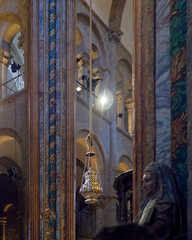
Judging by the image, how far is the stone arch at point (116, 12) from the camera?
1495 cm

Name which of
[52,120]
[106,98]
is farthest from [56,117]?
[106,98]

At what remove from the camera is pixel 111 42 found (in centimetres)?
1503

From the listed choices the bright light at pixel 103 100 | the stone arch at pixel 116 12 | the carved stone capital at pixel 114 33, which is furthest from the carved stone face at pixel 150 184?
the stone arch at pixel 116 12

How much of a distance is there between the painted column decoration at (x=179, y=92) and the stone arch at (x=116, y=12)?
37.6ft

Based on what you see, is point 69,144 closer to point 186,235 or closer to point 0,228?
point 0,228

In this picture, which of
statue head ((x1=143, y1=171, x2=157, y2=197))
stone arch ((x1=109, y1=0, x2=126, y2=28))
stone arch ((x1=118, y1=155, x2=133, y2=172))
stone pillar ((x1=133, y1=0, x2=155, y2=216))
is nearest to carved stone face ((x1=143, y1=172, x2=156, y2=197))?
statue head ((x1=143, y1=171, x2=157, y2=197))

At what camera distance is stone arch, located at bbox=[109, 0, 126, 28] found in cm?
1495

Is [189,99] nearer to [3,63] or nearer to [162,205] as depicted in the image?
[162,205]

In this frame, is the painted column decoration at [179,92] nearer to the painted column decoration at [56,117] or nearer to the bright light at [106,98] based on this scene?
the painted column decoration at [56,117]

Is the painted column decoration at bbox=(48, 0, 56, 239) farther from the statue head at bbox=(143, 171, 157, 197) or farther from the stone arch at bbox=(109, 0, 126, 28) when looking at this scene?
the statue head at bbox=(143, 171, 157, 197)

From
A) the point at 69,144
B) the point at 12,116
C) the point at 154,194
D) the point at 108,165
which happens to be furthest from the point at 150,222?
the point at 108,165

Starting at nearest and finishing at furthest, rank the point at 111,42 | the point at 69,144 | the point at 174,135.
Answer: the point at 174,135
the point at 69,144
the point at 111,42

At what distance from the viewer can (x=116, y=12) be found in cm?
1506

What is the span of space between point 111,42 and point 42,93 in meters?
5.63
